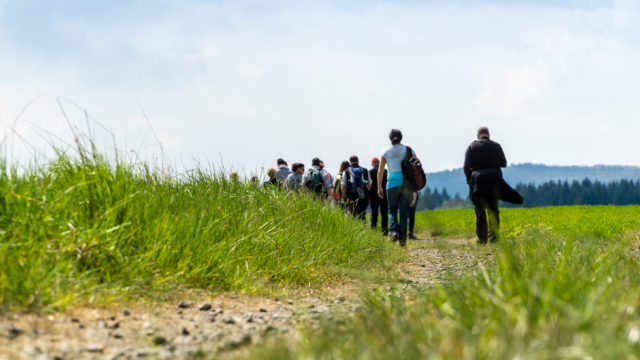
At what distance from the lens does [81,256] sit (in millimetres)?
4051

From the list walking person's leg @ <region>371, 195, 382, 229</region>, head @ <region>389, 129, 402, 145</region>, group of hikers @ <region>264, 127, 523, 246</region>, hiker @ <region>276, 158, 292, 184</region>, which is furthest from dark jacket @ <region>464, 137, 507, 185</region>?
hiker @ <region>276, 158, 292, 184</region>

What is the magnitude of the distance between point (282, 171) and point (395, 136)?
422 centimetres

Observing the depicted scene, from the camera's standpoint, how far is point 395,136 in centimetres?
995

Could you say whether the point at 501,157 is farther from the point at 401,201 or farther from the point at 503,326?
the point at 503,326

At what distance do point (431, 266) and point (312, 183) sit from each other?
5.45 m

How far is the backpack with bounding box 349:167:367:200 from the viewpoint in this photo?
1260 cm

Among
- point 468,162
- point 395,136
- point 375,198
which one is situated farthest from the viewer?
point 375,198

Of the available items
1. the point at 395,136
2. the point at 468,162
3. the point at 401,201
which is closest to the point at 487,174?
the point at 468,162

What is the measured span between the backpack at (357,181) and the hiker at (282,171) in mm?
1712

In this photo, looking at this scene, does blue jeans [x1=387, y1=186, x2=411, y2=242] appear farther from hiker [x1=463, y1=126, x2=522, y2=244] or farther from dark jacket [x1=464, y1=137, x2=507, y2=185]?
dark jacket [x1=464, y1=137, x2=507, y2=185]

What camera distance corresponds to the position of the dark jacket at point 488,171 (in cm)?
998

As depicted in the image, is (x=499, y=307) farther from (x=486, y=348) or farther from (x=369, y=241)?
(x=369, y=241)

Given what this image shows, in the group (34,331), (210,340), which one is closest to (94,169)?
(34,331)

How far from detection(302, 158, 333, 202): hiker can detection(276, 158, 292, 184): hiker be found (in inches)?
19.9
